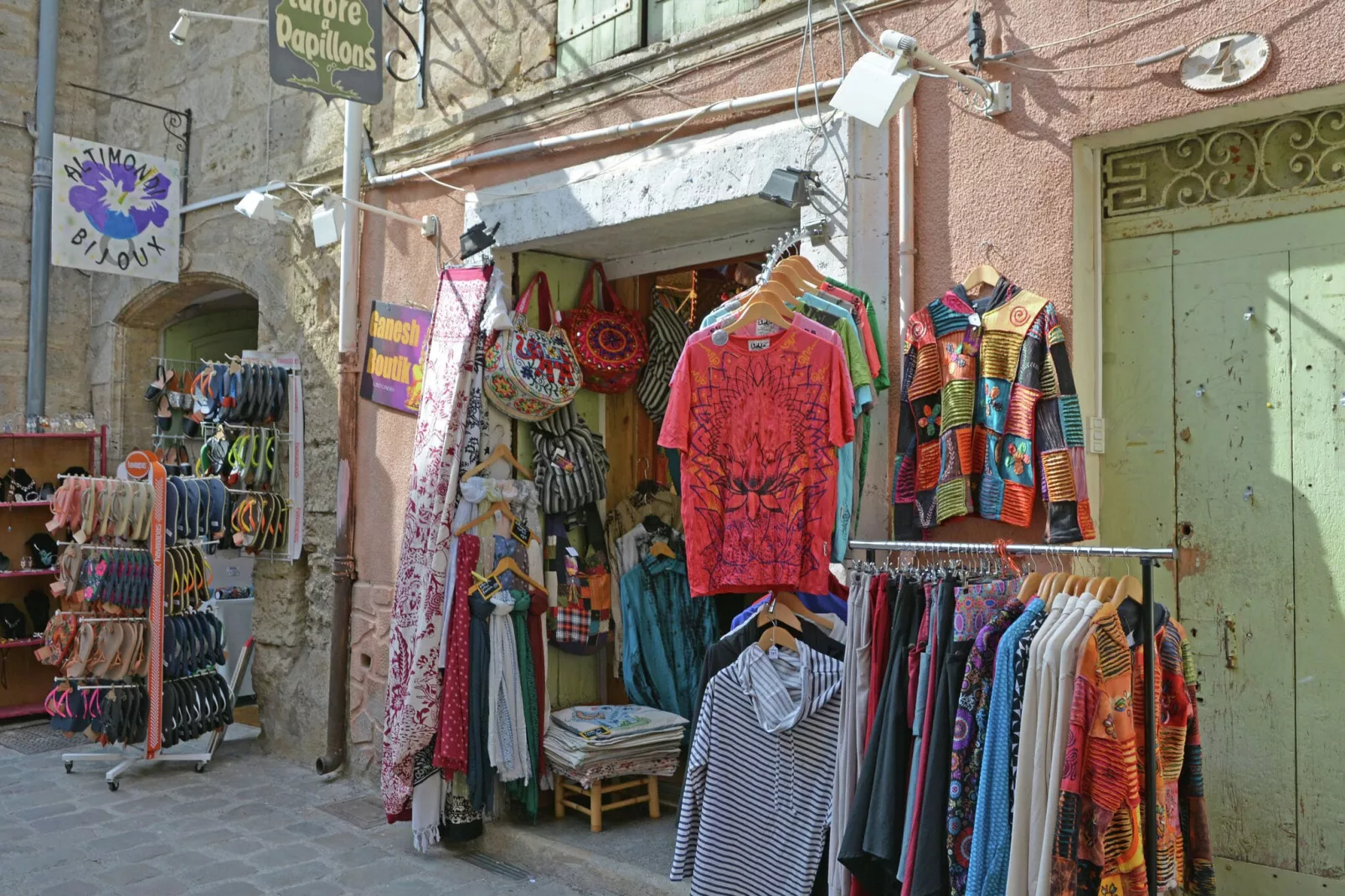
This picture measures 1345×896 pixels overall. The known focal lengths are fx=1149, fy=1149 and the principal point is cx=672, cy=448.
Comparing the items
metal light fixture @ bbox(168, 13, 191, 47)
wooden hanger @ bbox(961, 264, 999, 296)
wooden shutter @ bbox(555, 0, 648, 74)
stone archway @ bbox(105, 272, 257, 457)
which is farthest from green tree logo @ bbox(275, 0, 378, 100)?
wooden hanger @ bbox(961, 264, 999, 296)

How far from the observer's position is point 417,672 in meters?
4.97

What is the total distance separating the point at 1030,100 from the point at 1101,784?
7.15 feet

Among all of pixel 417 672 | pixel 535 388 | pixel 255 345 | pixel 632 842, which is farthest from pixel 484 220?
pixel 255 345

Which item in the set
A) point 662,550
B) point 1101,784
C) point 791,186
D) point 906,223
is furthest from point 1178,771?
point 662,550

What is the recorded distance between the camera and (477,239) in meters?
5.32

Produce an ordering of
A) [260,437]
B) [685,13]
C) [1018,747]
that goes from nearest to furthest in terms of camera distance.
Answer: [1018,747], [685,13], [260,437]

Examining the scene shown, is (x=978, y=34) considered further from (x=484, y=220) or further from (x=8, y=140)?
(x=8, y=140)

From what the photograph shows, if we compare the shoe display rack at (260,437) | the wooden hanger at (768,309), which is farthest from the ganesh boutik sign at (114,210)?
the wooden hanger at (768,309)

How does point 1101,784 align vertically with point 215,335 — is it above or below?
below

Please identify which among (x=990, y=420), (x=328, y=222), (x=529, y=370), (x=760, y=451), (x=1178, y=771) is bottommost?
(x=1178, y=771)

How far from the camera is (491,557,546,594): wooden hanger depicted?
17.0 feet

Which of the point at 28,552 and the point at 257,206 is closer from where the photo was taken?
the point at 257,206

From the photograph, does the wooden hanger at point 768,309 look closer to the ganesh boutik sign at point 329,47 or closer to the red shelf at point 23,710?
the ganesh boutik sign at point 329,47

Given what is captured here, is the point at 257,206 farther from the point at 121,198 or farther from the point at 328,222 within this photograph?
the point at 121,198
